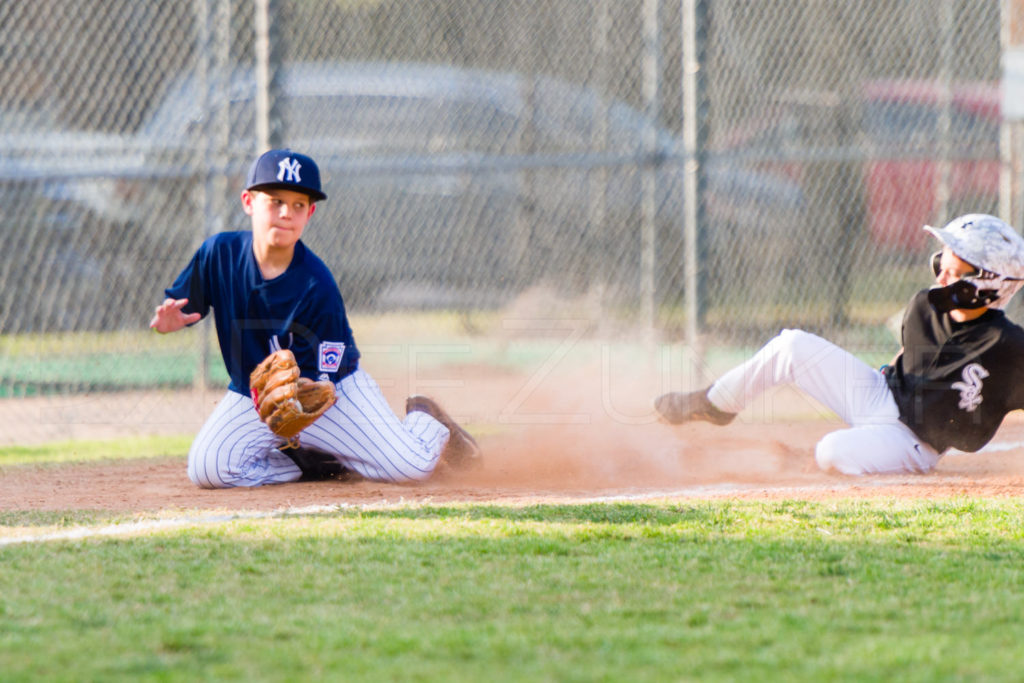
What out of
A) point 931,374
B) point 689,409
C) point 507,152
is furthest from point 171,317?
point 507,152

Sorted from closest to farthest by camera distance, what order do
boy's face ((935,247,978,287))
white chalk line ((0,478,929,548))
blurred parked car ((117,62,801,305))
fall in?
white chalk line ((0,478,929,548)) → boy's face ((935,247,978,287)) → blurred parked car ((117,62,801,305))

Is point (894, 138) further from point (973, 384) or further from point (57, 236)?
point (57, 236)

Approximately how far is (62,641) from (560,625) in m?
1.08

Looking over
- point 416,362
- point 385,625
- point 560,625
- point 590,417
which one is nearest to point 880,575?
point 560,625

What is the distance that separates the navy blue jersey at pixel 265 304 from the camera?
16.3 feet

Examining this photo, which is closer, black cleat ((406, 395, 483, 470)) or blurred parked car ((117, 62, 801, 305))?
black cleat ((406, 395, 483, 470))

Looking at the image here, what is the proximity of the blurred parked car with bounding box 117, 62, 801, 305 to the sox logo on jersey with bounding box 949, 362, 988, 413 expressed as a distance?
292cm

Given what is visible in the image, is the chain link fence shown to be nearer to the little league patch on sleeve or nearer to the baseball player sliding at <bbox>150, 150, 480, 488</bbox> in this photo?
the baseball player sliding at <bbox>150, 150, 480, 488</bbox>

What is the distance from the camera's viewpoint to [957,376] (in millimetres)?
4980

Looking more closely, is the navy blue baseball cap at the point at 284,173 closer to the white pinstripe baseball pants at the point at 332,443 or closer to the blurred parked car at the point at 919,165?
the white pinstripe baseball pants at the point at 332,443

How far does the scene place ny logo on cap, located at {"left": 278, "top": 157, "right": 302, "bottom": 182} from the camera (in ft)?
16.1

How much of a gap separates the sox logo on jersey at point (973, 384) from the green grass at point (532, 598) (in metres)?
0.79

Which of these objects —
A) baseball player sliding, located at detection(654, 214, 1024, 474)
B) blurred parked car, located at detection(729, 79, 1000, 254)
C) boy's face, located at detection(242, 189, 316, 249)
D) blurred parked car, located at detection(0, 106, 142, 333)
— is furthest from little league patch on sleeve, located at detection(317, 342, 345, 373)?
blurred parked car, located at detection(729, 79, 1000, 254)

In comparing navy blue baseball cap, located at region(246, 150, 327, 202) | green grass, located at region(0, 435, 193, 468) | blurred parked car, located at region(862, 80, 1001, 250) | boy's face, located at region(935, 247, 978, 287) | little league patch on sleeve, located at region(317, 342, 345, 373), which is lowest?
green grass, located at region(0, 435, 193, 468)
